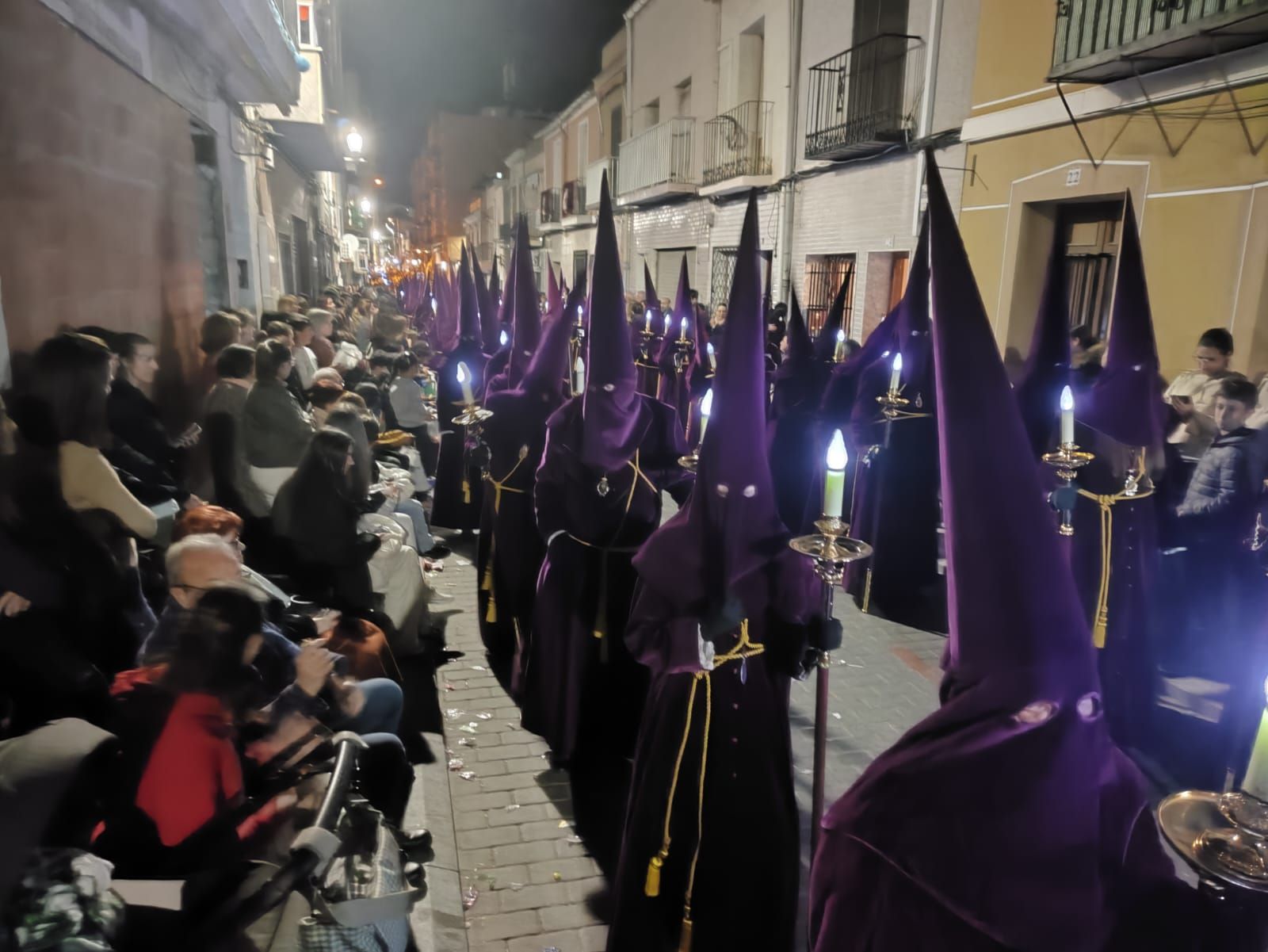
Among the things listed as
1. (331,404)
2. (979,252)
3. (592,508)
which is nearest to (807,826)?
(592,508)

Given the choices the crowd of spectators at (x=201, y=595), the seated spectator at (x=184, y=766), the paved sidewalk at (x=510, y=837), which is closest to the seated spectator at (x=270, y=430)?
the crowd of spectators at (x=201, y=595)

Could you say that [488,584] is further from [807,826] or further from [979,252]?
[979,252]

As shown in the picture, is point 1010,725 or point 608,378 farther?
point 608,378

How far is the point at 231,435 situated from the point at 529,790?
113 inches

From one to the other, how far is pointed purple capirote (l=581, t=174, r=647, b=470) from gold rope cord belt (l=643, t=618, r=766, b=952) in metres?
1.57

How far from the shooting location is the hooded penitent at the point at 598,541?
4.23m

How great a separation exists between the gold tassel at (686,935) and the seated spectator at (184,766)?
4.81 feet

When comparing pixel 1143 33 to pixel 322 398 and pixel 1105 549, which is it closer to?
pixel 1105 549

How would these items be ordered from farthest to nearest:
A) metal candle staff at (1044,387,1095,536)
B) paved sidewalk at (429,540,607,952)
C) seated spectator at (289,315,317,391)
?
seated spectator at (289,315,317,391), metal candle staff at (1044,387,1095,536), paved sidewalk at (429,540,607,952)

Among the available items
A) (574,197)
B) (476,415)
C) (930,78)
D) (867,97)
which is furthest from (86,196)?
(574,197)

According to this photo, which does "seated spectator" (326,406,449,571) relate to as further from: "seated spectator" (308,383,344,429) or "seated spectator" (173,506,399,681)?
"seated spectator" (173,506,399,681)

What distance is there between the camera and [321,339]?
8836 millimetres

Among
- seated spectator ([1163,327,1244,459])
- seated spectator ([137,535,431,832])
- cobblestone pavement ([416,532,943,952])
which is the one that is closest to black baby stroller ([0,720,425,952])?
seated spectator ([137,535,431,832])

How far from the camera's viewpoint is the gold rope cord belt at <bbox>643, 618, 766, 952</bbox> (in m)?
2.90
